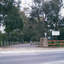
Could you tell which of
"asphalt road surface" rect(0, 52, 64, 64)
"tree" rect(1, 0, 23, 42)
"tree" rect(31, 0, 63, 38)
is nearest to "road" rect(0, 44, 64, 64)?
"asphalt road surface" rect(0, 52, 64, 64)

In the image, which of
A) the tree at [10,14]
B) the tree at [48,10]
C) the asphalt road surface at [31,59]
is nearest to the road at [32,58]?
the asphalt road surface at [31,59]

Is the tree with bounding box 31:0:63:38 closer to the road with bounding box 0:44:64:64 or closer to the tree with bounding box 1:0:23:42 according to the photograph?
the tree with bounding box 1:0:23:42

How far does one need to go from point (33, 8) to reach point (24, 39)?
42376 millimetres

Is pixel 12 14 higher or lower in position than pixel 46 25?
higher

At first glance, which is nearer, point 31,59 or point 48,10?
point 31,59

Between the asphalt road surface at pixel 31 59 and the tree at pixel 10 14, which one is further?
the tree at pixel 10 14

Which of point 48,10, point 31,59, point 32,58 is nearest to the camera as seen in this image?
point 31,59

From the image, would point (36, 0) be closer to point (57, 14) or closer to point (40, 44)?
point (57, 14)

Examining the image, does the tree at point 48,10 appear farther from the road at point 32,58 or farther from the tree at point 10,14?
the road at point 32,58

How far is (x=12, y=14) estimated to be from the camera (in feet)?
97.3

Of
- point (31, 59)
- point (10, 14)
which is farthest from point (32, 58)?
point (10, 14)

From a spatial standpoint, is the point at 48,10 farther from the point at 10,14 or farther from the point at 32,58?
the point at 32,58

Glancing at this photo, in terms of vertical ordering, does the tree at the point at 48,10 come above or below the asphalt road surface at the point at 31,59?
above

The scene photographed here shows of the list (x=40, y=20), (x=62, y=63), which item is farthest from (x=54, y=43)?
(x=62, y=63)
